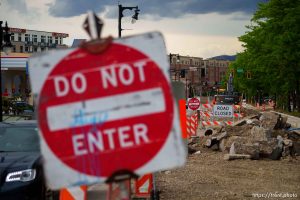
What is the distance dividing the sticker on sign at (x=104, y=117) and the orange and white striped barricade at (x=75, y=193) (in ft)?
11.2

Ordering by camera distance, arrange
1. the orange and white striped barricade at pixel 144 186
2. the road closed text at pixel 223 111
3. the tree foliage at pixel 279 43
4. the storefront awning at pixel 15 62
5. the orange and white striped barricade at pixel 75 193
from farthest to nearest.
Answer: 1. the storefront awning at pixel 15 62
2. the tree foliage at pixel 279 43
3. the road closed text at pixel 223 111
4. the orange and white striped barricade at pixel 144 186
5. the orange and white striped barricade at pixel 75 193

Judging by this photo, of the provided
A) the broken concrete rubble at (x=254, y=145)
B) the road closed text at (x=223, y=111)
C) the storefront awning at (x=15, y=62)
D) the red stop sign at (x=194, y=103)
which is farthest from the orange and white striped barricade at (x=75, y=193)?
the storefront awning at (x=15, y=62)

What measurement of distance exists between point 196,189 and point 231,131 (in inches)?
406

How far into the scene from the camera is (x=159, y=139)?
123 inches

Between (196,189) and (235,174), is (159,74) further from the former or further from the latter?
(235,174)

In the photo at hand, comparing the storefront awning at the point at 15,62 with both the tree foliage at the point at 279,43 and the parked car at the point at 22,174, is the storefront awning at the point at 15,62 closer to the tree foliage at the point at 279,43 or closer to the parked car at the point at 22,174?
the tree foliage at the point at 279,43

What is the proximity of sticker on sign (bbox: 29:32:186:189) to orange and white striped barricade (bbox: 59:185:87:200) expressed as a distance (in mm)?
3408

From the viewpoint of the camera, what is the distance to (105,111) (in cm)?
313

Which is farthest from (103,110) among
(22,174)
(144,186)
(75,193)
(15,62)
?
(15,62)

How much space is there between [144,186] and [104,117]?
226 inches

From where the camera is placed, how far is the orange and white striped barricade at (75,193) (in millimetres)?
6508

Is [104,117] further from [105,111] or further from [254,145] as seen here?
[254,145]

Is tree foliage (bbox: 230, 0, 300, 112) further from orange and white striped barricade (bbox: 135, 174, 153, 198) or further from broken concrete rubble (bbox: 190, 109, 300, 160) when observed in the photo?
orange and white striped barricade (bbox: 135, 174, 153, 198)

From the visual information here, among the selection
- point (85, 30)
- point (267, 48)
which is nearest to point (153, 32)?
point (85, 30)
